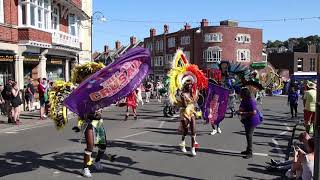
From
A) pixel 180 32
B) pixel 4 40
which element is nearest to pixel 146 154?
pixel 4 40

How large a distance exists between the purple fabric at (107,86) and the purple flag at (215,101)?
464 centimetres

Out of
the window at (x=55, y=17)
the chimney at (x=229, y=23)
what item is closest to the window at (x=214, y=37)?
the chimney at (x=229, y=23)

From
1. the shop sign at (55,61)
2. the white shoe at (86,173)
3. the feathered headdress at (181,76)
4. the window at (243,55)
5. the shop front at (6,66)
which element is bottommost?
the white shoe at (86,173)

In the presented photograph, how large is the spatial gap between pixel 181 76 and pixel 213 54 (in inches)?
2604

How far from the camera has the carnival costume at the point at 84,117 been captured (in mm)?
8734

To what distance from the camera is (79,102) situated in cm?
841

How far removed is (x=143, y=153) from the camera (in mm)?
10992

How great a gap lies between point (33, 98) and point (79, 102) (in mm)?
16993

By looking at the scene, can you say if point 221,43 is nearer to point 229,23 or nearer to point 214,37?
point 214,37

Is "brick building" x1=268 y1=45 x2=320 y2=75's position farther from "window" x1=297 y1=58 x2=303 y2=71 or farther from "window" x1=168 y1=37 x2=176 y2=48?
"window" x1=168 y1=37 x2=176 y2=48

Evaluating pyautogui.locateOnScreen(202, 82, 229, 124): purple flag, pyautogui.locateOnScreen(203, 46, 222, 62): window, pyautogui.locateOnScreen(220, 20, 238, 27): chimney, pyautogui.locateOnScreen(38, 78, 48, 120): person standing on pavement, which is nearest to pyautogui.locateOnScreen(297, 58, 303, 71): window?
pyautogui.locateOnScreen(220, 20, 238, 27): chimney

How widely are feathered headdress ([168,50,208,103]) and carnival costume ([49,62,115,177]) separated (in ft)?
7.75

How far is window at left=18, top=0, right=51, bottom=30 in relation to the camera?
24.8m

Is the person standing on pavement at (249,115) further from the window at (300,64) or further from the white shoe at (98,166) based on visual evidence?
the window at (300,64)
